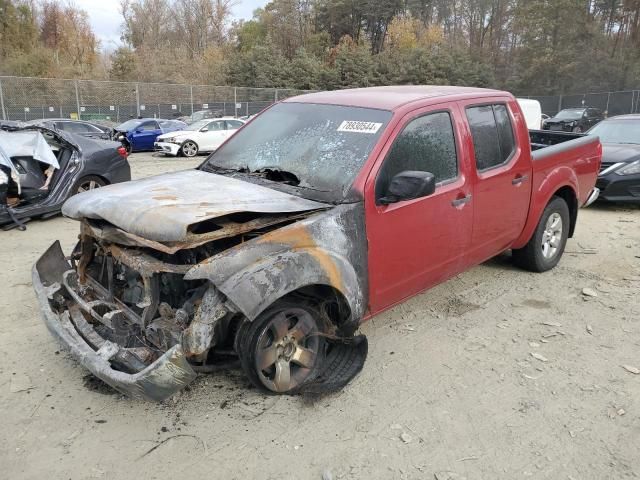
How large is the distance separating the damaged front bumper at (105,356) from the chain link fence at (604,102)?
34081 mm

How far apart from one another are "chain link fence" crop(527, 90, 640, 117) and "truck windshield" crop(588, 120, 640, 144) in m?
24.5

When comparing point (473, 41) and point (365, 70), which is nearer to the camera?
point (365, 70)

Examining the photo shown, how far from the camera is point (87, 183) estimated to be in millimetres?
7953

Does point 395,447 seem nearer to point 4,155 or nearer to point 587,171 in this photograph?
point 587,171

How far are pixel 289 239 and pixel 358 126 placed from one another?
1.12 m

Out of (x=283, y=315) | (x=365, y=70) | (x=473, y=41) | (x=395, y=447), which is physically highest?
(x=473, y=41)

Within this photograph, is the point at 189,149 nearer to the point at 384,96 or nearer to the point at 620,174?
the point at 620,174

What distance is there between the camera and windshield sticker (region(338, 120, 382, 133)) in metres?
3.54

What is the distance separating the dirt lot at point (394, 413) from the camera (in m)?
2.73

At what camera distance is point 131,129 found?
19.5 m

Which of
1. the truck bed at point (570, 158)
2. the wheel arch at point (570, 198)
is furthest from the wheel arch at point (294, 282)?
the wheel arch at point (570, 198)

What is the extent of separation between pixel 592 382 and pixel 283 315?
2.16m

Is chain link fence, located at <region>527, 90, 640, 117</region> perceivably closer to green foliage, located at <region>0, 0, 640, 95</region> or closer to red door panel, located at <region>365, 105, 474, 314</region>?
green foliage, located at <region>0, 0, 640, 95</region>

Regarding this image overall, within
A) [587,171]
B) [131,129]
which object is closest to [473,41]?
[131,129]
